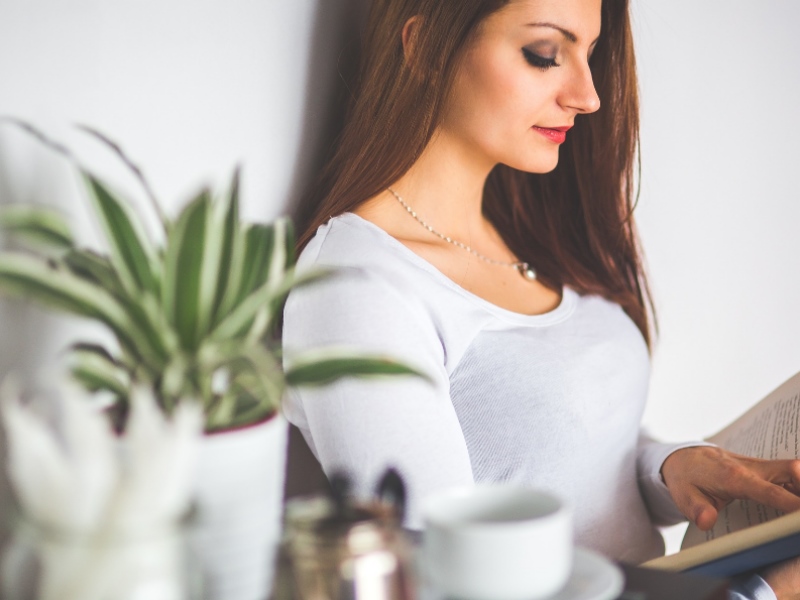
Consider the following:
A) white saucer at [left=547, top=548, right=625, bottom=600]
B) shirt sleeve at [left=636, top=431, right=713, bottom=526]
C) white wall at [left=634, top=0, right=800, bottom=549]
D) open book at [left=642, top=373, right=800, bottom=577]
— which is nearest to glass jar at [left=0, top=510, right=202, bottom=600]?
white saucer at [left=547, top=548, right=625, bottom=600]

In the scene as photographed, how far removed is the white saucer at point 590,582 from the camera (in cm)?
51

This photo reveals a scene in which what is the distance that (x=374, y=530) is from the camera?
436 mm

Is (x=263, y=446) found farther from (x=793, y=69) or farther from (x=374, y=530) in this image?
(x=793, y=69)

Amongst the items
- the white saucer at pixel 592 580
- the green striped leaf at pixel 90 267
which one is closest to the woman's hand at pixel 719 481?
the white saucer at pixel 592 580

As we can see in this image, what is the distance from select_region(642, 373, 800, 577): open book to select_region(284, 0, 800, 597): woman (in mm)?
39

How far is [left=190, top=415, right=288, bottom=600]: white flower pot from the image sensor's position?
0.43 meters

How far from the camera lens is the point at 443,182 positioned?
3.62 feet

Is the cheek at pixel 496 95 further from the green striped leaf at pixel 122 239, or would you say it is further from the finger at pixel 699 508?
the green striped leaf at pixel 122 239

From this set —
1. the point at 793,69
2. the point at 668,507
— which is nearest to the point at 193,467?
the point at 668,507

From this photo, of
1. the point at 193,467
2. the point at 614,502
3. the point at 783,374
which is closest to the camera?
the point at 193,467

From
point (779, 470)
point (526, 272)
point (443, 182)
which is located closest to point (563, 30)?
point (443, 182)

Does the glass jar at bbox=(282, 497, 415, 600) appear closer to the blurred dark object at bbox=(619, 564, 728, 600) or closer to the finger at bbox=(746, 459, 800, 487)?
the blurred dark object at bbox=(619, 564, 728, 600)

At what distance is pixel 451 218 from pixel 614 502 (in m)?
0.45

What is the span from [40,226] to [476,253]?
29.5 inches
